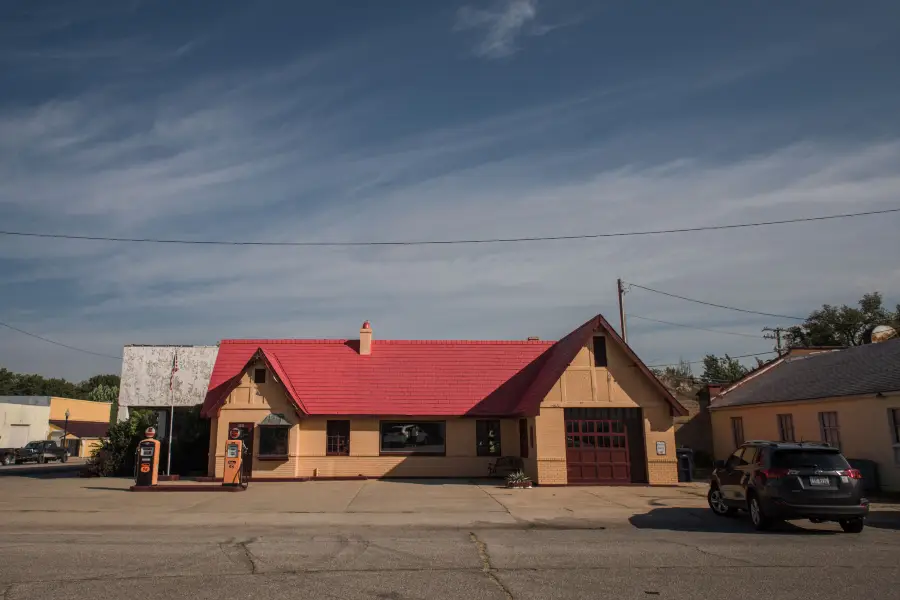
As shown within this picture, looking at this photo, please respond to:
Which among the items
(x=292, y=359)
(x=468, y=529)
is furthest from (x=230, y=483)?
(x=468, y=529)

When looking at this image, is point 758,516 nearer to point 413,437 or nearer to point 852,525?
point 852,525

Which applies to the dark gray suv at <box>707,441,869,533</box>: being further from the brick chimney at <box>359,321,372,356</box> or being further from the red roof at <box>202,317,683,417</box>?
the brick chimney at <box>359,321,372,356</box>

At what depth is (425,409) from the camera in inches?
1069

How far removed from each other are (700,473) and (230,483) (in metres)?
19.7

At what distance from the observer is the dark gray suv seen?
12.5m

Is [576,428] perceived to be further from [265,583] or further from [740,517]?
[265,583]

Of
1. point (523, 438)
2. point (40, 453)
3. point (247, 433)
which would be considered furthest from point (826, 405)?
point (40, 453)

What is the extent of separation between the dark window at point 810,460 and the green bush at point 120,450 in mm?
25565

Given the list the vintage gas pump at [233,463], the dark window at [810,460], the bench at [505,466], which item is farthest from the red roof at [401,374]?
the dark window at [810,460]

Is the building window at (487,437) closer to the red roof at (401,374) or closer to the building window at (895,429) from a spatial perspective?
the red roof at (401,374)

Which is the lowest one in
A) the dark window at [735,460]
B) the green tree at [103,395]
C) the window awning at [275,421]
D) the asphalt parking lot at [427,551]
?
the asphalt parking lot at [427,551]

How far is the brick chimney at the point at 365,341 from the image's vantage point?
30.3 meters

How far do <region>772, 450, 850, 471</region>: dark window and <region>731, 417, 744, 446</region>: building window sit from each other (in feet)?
58.2

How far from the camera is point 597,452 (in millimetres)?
23656
